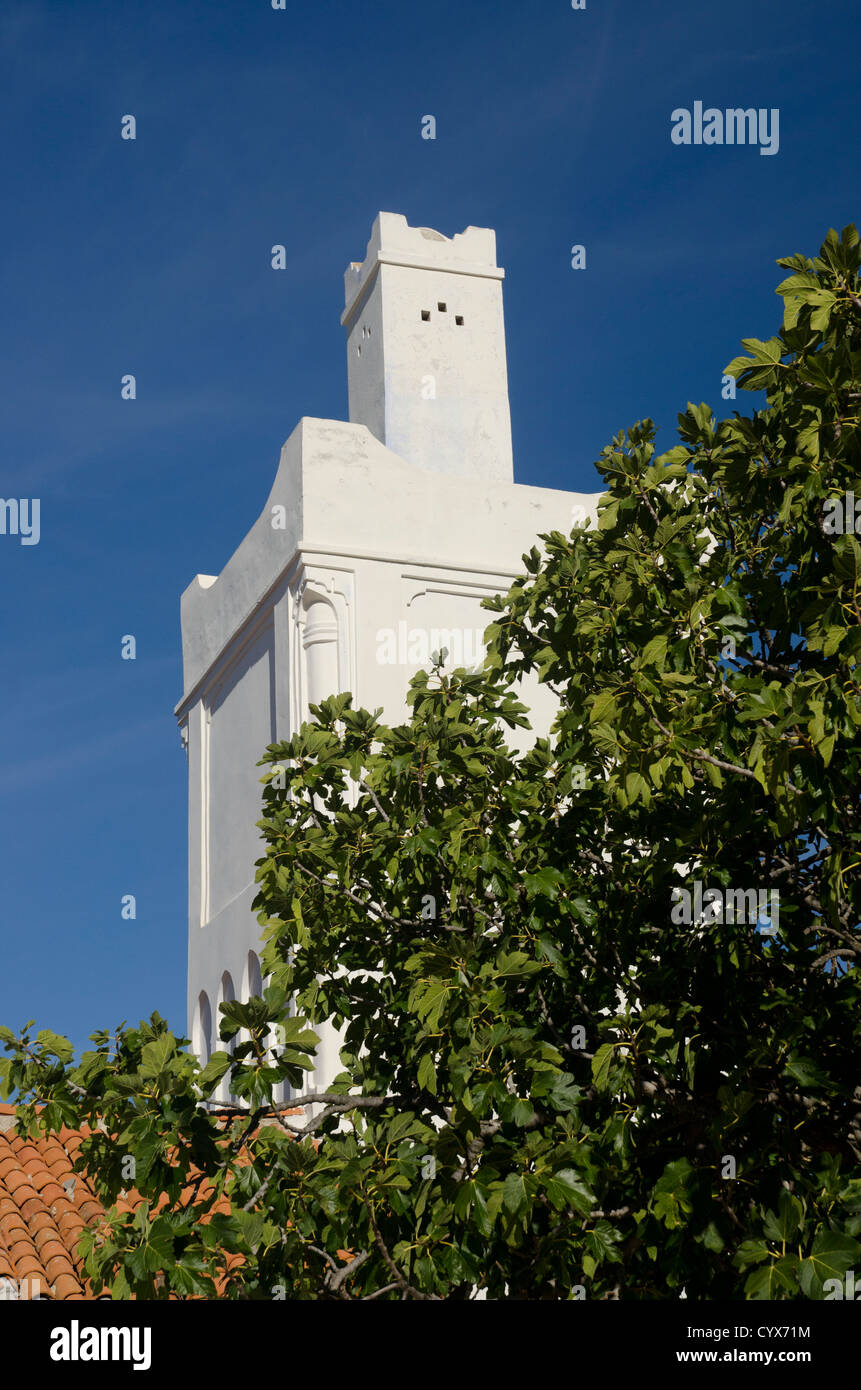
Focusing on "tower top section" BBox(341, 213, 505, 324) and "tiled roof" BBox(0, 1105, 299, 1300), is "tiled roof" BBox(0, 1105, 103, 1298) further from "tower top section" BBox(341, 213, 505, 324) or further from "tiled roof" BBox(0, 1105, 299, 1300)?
"tower top section" BBox(341, 213, 505, 324)

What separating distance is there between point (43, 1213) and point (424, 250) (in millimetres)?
13183

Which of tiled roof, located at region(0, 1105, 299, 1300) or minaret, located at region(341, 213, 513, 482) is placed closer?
tiled roof, located at region(0, 1105, 299, 1300)

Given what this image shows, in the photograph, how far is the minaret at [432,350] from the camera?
768 inches

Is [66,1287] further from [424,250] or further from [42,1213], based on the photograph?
[424,250]

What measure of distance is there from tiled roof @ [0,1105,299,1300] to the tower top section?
1171 centimetres

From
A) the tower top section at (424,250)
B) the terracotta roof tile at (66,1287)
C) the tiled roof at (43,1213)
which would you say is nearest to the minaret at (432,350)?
the tower top section at (424,250)

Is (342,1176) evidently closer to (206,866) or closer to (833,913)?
(833,913)

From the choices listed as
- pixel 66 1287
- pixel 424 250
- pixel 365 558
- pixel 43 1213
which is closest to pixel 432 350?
pixel 424 250

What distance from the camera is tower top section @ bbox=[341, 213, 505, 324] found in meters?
20.3

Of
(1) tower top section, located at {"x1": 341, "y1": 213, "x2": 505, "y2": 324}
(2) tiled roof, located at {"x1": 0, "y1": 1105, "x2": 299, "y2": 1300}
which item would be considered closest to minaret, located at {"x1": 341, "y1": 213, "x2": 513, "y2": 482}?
(1) tower top section, located at {"x1": 341, "y1": 213, "x2": 505, "y2": 324}

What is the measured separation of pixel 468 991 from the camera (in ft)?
23.7

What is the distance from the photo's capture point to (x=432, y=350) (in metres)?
20.0

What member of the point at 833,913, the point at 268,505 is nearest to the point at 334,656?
the point at 268,505

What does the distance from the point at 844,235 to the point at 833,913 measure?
286 cm
